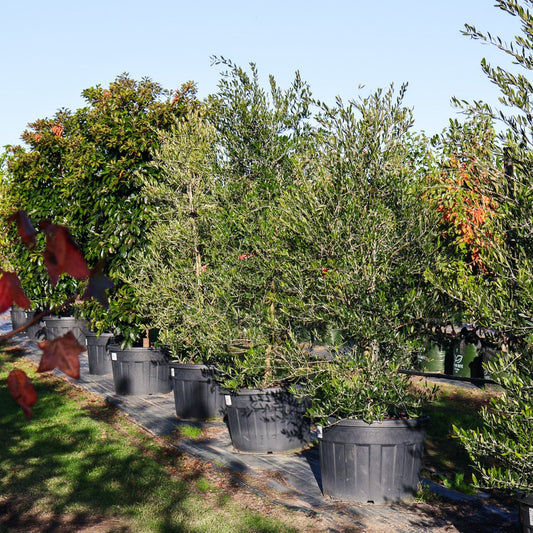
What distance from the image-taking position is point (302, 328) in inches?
277

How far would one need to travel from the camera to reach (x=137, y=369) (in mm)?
11625

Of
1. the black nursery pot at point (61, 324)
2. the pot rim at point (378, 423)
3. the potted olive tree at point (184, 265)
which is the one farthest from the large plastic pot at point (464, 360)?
the black nursery pot at point (61, 324)

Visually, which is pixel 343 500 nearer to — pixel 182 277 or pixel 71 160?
pixel 182 277

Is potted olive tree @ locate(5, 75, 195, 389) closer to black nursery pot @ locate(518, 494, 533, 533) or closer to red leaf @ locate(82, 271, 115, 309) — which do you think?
black nursery pot @ locate(518, 494, 533, 533)

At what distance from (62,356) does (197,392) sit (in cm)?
839

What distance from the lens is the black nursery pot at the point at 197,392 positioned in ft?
32.0

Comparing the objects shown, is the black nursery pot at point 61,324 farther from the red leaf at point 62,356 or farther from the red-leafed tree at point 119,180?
the red leaf at point 62,356

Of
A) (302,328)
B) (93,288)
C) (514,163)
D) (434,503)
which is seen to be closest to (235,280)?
(302,328)

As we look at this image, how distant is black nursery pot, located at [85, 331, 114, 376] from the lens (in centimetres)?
1384

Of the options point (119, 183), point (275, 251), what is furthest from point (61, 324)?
point (275, 251)

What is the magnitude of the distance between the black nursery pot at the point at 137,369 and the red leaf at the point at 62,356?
10.2 meters

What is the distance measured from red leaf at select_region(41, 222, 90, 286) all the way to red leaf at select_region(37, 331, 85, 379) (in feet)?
0.53

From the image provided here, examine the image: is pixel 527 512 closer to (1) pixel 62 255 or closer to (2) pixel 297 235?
(2) pixel 297 235

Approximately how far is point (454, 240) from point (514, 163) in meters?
2.00
